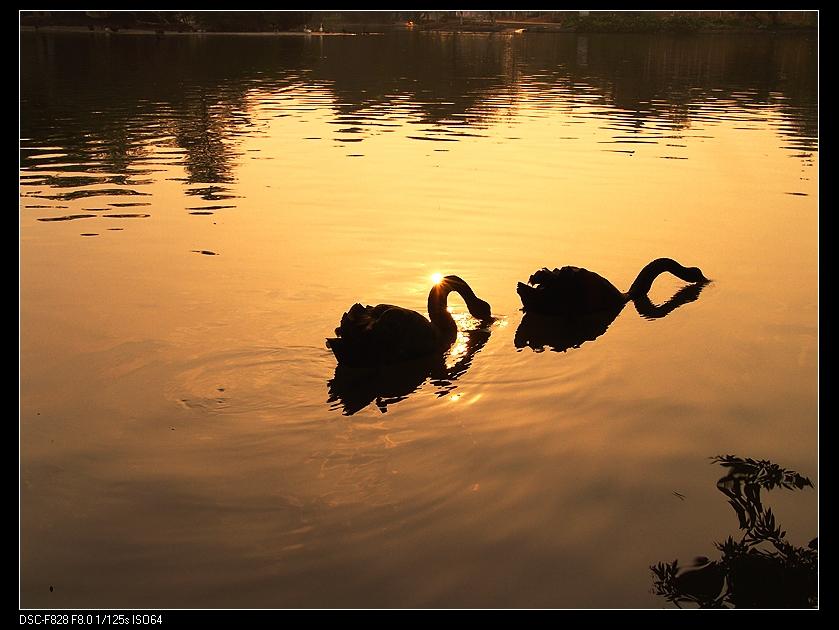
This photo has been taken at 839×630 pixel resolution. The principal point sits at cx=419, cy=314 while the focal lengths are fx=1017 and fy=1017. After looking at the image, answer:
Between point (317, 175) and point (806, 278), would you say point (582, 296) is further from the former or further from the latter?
point (317, 175)

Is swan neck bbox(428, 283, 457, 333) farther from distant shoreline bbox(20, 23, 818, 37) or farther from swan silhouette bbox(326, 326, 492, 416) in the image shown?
distant shoreline bbox(20, 23, 818, 37)

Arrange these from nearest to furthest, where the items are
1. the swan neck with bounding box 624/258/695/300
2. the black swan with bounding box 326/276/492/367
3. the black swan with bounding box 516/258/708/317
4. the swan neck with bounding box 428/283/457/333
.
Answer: the black swan with bounding box 326/276/492/367
the swan neck with bounding box 428/283/457/333
the black swan with bounding box 516/258/708/317
the swan neck with bounding box 624/258/695/300

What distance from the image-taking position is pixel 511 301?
1062 centimetres

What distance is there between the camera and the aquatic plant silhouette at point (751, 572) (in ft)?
16.1

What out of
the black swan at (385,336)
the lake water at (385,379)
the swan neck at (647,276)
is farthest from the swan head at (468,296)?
the swan neck at (647,276)

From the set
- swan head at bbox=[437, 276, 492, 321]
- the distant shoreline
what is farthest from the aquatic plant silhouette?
the distant shoreline

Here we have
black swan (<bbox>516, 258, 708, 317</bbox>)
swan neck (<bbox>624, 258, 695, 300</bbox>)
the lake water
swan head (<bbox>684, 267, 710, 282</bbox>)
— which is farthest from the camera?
swan head (<bbox>684, 267, 710, 282</bbox>)

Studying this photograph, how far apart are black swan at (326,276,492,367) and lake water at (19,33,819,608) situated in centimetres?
21

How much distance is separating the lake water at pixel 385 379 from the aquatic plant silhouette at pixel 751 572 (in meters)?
0.13

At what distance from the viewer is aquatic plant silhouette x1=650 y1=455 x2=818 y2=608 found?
4.92 m

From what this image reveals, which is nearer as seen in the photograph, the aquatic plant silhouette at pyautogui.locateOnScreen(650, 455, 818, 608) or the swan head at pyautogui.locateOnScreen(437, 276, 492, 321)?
the aquatic plant silhouette at pyautogui.locateOnScreen(650, 455, 818, 608)

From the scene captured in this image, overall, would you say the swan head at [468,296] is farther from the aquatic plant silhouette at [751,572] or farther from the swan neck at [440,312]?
the aquatic plant silhouette at [751,572]

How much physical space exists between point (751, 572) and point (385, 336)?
151 inches

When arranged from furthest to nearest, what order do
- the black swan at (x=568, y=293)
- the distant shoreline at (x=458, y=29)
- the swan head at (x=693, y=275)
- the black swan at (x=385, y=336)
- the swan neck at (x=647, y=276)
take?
the distant shoreline at (x=458, y=29)
the swan head at (x=693, y=275)
the swan neck at (x=647, y=276)
the black swan at (x=568, y=293)
the black swan at (x=385, y=336)
